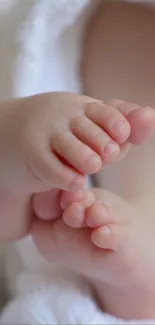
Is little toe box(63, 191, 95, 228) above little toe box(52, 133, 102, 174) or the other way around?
the other way around

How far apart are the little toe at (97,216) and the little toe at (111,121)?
9 cm

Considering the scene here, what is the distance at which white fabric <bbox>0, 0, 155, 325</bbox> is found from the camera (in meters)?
0.65

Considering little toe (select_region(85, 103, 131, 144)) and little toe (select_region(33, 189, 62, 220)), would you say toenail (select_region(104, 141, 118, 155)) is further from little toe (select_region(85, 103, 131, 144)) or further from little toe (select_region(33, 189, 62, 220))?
little toe (select_region(33, 189, 62, 220))

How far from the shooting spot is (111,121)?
1.61 feet

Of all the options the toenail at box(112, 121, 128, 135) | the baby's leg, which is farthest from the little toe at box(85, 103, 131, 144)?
the baby's leg

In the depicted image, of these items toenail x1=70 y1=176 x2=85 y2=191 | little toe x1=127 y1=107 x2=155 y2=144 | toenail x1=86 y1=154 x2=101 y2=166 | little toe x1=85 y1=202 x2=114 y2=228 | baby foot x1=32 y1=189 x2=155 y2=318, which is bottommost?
baby foot x1=32 y1=189 x2=155 y2=318

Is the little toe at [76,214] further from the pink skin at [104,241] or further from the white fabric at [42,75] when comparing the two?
Answer: the white fabric at [42,75]

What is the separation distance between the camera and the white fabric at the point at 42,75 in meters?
0.65

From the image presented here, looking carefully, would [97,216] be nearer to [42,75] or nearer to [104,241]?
[104,241]

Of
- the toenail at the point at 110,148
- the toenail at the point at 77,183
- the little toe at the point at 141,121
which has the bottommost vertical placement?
the toenail at the point at 77,183

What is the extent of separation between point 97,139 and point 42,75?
0.87 feet

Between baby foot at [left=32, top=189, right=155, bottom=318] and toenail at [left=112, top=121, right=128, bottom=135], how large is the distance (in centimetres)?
10

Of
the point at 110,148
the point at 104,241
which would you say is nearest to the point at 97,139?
the point at 110,148

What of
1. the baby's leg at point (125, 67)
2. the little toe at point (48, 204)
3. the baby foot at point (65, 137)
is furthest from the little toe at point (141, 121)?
the baby's leg at point (125, 67)
